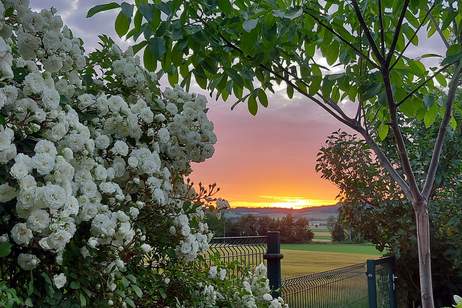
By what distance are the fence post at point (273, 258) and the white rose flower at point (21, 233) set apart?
9.88 feet

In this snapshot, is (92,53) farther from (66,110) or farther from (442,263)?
(442,263)

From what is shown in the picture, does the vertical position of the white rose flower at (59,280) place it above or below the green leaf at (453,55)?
below

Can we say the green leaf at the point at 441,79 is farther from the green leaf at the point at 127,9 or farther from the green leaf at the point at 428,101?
the green leaf at the point at 127,9

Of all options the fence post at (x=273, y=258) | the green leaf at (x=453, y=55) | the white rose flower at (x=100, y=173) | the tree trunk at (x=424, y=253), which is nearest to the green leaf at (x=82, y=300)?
the white rose flower at (x=100, y=173)

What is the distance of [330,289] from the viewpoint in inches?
228

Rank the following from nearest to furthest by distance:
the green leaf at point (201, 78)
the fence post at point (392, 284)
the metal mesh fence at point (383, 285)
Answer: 1. the green leaf at point (201, 78)
2. the metal mesh fence at point (383, 285)
3. the fence post at point (392, 284)

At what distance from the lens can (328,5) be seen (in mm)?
2803

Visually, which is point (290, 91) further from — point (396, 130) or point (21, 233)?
point (21, 233)

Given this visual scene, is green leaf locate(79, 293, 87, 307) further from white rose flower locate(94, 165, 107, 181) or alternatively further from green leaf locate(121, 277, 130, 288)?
white rose flower locate(94, 165, 107, 181)

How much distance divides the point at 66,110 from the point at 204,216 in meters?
1.09

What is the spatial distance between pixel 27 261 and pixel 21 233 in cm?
12

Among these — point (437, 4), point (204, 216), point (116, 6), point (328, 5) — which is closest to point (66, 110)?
point (116, 6)

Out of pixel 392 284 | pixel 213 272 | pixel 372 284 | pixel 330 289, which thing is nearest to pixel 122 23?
pixel 213 272

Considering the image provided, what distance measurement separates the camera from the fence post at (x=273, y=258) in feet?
14.8
